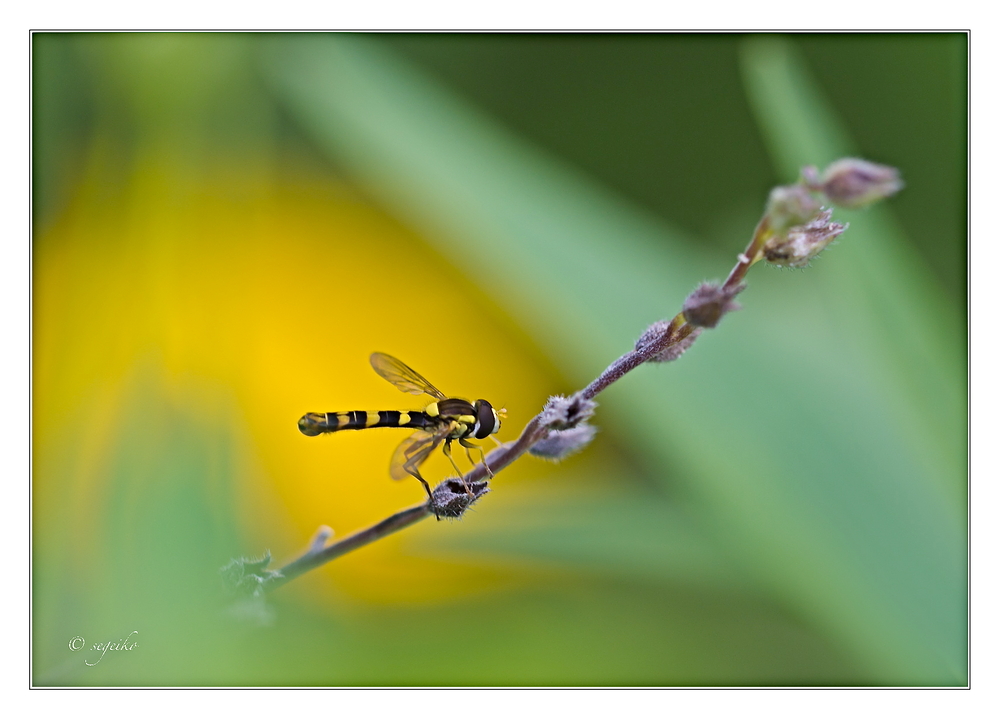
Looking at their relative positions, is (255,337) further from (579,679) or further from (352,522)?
(579,679)

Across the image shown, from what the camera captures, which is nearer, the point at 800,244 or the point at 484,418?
the point at 800,244

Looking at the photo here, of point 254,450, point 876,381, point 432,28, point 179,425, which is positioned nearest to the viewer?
point 179,425

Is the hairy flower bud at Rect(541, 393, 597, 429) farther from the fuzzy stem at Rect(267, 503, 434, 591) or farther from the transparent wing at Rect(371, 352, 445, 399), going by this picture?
the transparent wing at Rect(371, 352, 445, 399)

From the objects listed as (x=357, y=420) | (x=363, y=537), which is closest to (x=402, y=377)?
(x=357, y=420)

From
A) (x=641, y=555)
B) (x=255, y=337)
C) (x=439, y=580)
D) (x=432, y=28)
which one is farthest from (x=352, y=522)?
(x=432, y=28)

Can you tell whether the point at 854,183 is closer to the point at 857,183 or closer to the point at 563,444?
the point at 857,183
